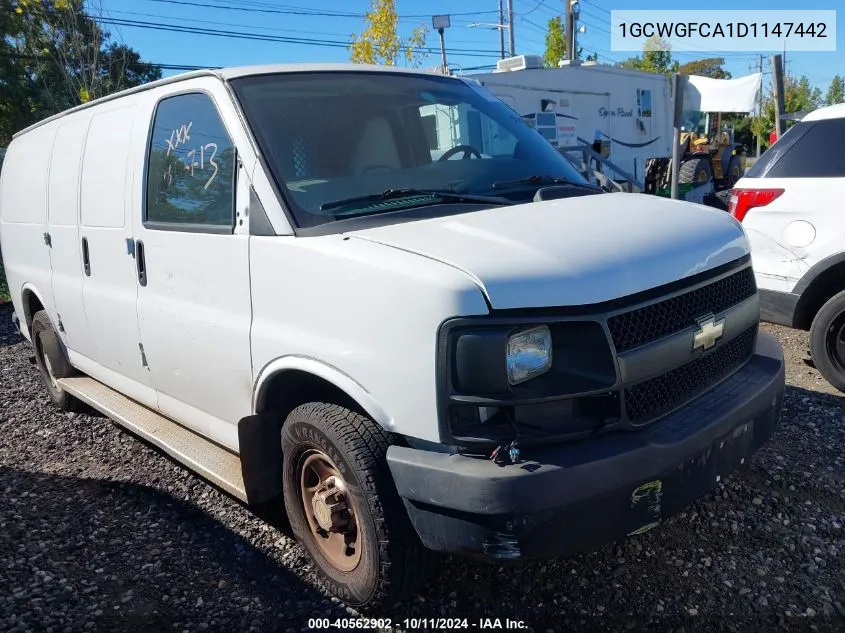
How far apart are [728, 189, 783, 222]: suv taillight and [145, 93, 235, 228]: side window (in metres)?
3.93

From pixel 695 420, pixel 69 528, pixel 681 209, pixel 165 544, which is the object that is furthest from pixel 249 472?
pixel 681 209

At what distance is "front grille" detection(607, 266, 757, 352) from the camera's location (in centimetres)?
231

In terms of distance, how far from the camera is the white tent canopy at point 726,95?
61.8 feet

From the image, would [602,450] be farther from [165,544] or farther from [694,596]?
[165,544]

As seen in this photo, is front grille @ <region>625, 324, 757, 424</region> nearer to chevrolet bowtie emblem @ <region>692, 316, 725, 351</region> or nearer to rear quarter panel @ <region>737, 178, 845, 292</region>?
chevrolet bowtie emblem @ <region>692, 316, 725, 351</region>

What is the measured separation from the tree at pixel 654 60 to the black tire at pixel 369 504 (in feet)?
148

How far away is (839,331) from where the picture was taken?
→ 4.84 meters

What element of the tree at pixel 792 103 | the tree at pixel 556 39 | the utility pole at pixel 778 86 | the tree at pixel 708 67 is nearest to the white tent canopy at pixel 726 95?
the utility pole at pixel 778 86

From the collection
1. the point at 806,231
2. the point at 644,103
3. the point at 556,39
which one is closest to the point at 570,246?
the point at 806,231

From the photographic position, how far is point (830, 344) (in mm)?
4863

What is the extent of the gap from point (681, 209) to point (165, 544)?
9.45 feet

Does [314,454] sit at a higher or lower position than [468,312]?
lower

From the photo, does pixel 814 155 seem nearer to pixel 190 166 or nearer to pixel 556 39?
pixel 190 166

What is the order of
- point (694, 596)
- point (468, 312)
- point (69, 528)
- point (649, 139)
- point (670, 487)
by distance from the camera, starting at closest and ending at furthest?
point (468, 312)
point (670, 487)
point (694, 596)
point (69, 528)
point (649, 139)
